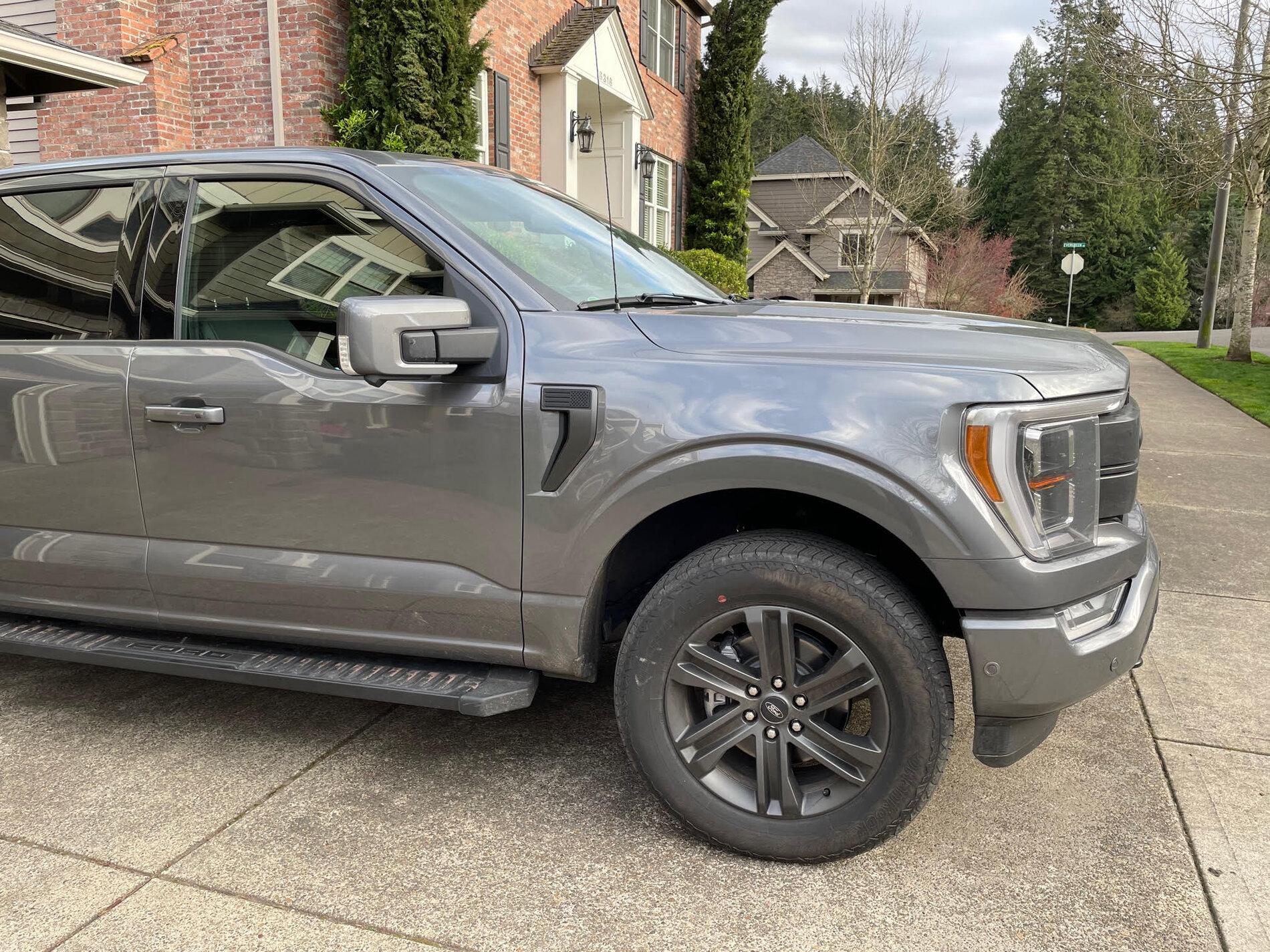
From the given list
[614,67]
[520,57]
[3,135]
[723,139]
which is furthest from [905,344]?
[723,139]

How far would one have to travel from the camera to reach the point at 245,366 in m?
2.97

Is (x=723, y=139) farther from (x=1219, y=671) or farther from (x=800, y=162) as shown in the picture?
(x=800, y=162)

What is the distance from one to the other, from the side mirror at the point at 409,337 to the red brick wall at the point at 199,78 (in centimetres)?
828

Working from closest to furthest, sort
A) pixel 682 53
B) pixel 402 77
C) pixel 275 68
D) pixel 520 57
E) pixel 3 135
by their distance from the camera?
1. pixel 3 135
2. pixel 402 77
3. pixel 275 68
4. pixel 520 57
5. pixel 682 53

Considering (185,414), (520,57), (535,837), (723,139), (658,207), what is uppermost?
(723,139)

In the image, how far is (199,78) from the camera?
1014cm

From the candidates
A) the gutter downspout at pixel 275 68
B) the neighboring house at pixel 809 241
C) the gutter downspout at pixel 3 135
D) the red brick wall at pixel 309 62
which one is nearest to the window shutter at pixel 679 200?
the red brick wall at pixel 309 62

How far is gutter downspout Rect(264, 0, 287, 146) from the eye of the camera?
9.70m

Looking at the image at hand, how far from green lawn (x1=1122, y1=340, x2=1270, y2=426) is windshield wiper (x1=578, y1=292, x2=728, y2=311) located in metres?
9.35

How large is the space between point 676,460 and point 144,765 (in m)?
2.10

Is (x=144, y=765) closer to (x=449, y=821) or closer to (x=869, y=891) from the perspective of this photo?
(x=449, y=821)

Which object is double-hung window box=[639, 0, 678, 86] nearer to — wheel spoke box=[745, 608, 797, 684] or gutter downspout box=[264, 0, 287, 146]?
gutter downspout box=[264, 0, 287, 146]

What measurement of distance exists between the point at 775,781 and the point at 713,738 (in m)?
0.20

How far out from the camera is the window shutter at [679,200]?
20625 mm
